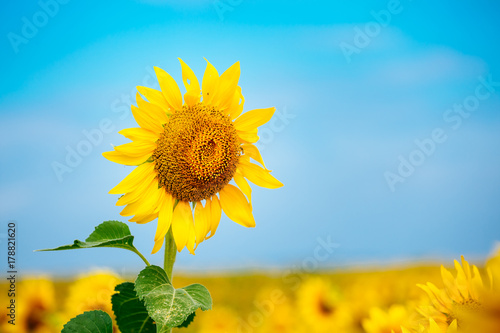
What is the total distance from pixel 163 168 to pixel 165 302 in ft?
2.33

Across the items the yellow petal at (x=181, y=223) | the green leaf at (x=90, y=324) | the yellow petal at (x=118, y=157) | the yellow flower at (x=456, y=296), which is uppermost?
the yellow petal at (x=118, y=157)

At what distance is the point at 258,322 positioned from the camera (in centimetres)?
579

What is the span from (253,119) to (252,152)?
0.56 feet

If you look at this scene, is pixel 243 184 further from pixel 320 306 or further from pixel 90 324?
pixel 320 306

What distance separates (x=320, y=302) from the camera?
591cm

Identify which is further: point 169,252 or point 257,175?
point 257,175

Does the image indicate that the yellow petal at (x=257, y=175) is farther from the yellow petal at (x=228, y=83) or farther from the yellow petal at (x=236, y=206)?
the yellow petal at (x=228, y=83)

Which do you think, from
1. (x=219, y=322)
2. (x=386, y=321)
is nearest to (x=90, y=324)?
(x=386, y=321)

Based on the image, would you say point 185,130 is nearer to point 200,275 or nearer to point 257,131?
point 257,131

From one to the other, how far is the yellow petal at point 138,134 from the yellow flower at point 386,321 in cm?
207

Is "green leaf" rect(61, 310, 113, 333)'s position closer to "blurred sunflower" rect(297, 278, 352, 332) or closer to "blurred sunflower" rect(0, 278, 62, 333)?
"blurred sunflower" rect(0, 278, 62, 333)

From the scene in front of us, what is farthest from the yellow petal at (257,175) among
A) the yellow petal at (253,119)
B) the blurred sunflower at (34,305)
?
the blurred sunflower at (34,305)

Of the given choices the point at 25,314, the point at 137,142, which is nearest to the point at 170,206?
the point at 137,142

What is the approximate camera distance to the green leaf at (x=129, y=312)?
219 centimetres
